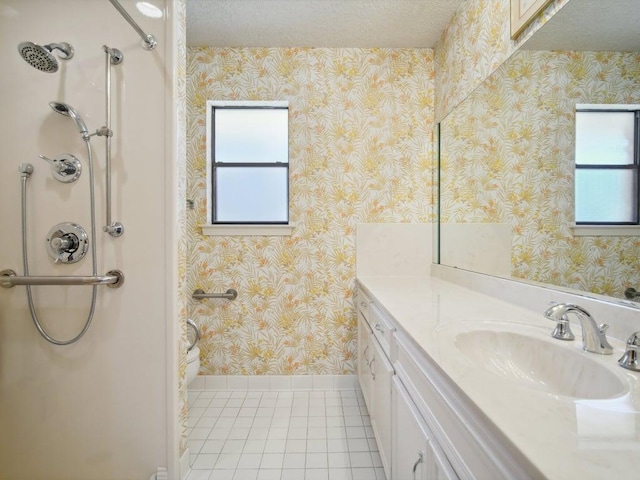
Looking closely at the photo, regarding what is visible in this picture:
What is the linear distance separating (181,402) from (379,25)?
244cm

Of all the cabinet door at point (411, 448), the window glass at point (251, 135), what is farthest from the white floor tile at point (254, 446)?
the window glass at point (251, 135)

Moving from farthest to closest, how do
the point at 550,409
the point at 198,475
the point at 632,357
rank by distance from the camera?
the point at 198,475, the point at 632,357, the point at 550,409

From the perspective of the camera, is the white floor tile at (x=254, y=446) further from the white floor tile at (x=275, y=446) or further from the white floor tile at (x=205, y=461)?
the white floor tile at (x=205, y=461)

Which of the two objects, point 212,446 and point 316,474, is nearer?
point 316,474

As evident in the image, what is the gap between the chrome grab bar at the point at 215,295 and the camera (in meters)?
2.17

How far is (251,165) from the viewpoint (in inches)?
92.5

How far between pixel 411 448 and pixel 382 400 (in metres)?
0.45

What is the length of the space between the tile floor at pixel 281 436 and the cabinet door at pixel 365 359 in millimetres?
189

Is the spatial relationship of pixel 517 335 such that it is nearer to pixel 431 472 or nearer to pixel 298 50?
pixel 431 472

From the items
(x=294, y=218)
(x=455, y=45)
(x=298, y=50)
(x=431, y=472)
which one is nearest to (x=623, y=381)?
(x=431, y=472)

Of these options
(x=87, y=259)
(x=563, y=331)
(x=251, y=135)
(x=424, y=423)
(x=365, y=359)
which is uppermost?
(x=251, y=135)

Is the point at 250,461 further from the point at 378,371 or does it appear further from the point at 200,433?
the point at 378,371

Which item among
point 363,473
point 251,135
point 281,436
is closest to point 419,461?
point 363,473

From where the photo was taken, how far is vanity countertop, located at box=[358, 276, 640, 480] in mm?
392
